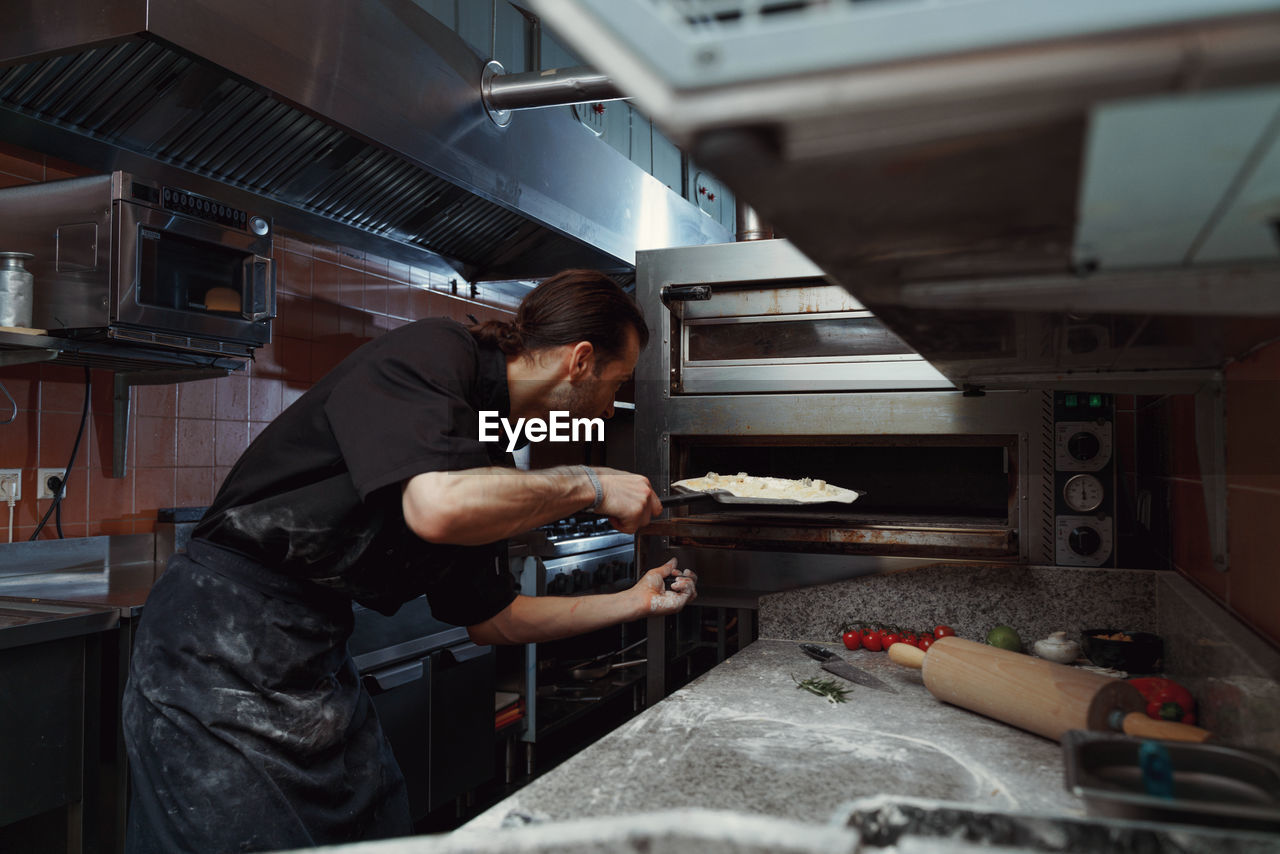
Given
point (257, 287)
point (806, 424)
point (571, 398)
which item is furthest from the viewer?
point (257, 287)

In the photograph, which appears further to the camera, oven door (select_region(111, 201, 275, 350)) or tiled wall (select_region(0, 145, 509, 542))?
tiled wall (select_region(0, 145, 509, 542))

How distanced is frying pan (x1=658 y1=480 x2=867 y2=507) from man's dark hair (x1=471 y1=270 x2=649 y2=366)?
37 centimetres

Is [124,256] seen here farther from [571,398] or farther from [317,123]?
[571,398]

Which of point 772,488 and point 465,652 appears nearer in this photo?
point 772,488

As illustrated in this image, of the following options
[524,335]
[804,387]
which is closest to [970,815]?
[524,335]

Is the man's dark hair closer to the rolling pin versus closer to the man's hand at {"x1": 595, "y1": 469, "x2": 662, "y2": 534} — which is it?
the man's hand at {"x1": 595, "y1": 469, "x2": 662, "y2": 534}

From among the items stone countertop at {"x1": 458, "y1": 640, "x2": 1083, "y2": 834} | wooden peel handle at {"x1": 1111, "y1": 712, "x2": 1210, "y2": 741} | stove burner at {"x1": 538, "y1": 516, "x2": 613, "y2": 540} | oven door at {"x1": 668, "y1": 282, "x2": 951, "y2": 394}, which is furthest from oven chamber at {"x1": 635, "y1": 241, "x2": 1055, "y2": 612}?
stove burner at {"x1": 538, "y1": 516, "x2": 613, "y2": 540}

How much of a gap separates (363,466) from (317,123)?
1.61 metres

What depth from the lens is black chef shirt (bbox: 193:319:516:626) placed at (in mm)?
1371

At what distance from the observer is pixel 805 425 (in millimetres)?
2186

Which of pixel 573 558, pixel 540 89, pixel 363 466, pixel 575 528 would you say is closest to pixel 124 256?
pixel 363 466

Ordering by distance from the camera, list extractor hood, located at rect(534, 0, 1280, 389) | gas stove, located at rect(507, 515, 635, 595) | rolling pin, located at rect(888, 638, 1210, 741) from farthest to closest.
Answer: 1. gas stove, located at rect(507, 515, 635, 595)
2. rolling pin, located at rect(888, 638, 1210, 741)
3. extractor hood, located at rect(534, 0, 1280, 389)

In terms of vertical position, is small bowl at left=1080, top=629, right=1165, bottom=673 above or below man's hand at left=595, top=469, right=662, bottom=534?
below

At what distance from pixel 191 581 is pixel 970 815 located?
54.1 inches
